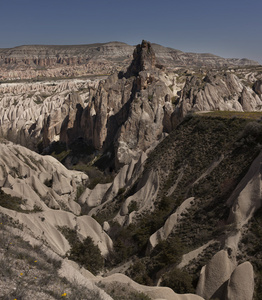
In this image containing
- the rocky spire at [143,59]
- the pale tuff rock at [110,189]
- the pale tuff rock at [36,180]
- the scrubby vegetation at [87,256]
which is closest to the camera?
the scrubby vegetation at [87,256]

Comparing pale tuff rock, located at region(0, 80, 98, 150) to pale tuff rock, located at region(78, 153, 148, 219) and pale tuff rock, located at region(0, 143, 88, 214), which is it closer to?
pale tuff rock, located at region(0, 143, 88, 214)

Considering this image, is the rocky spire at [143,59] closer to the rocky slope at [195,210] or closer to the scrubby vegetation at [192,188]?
the scrubby vegetation at [192,188]

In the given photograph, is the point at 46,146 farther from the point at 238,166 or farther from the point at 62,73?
the point at 62,73

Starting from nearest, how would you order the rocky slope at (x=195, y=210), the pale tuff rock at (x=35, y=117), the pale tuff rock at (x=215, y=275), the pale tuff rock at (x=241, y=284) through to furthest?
the pale tuff rock at (x=241, y=284)
the pale tuff rock at (x=215, y=275)
the rocky slope at (x=195, y=210)
the pale tuff rock at (x=35, y=117)

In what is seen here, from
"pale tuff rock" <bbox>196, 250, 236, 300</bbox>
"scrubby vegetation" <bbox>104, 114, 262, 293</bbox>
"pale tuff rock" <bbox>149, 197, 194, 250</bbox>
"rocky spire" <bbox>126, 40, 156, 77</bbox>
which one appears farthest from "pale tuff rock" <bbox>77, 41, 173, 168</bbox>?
"pale tuff rock" <bbox>196, 250, 236, 300</bbox>

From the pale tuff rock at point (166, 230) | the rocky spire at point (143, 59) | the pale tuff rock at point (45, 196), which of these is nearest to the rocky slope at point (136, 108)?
the rocky spire at point (143, 59)

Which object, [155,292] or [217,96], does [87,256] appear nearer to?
[155,292]

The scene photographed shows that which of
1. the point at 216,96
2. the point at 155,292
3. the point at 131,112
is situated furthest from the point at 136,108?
the point at 155,292

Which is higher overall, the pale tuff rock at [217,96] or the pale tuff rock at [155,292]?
the pale tuff rock at [217,96]

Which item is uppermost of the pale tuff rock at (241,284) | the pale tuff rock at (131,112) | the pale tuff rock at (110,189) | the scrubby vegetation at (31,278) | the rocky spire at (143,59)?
the rocky spire at (143,59)
